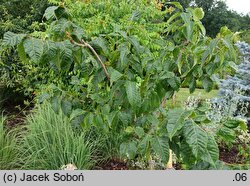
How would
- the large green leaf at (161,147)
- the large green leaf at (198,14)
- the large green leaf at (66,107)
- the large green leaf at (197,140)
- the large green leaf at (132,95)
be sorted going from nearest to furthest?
the large green leaf at (197,140), the large green leaf at (161,147), the large green leaf at (132,95), the large green leaf at (198,14), the large green leaf at (66,107)

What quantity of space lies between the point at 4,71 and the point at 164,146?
5.46m

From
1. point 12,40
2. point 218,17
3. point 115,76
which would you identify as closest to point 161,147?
point 115,76

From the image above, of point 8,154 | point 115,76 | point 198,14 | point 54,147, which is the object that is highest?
point 198,14

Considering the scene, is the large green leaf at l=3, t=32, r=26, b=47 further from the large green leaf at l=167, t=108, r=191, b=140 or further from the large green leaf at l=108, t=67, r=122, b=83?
the large green leaf at l=167, t=108, r=191, b=140

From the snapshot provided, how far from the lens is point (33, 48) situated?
1.61m

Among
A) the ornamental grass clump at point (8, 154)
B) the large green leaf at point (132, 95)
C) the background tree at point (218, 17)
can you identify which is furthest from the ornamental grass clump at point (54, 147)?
the background tree at point (218, 17)

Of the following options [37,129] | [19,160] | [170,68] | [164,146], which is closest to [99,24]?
[37,129]

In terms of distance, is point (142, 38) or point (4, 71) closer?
point (142, 38)

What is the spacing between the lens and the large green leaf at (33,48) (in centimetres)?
159

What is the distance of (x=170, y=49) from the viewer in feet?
6.56

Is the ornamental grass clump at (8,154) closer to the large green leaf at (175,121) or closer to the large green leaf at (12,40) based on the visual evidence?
the large green leaf at (12,40)

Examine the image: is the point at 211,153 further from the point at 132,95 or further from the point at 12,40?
the point at 12,40

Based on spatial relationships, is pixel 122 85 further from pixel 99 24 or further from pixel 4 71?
pixel 4 71

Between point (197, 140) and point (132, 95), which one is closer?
point (197, 140)
